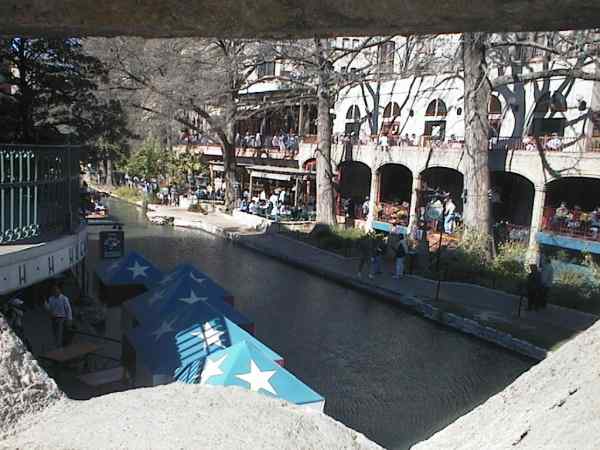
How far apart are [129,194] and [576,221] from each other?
30179mm

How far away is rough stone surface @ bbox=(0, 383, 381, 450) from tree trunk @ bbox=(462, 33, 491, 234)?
17297 millimetres

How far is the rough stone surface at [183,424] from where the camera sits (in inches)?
102

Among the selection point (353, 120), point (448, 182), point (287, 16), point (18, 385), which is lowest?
point (18, 385)

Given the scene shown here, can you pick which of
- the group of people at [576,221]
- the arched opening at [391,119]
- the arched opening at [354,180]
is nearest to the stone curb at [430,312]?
the group of people at [576,221]

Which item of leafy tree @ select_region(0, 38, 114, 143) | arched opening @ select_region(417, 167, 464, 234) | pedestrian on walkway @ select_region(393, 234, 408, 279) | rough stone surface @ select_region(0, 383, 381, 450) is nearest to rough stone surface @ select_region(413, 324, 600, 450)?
rough stone surface @ select_region(0, 383, 381, 450)

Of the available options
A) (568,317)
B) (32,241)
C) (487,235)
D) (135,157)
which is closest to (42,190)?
(32,241)

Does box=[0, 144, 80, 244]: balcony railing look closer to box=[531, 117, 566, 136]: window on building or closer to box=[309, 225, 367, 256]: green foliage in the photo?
box=[309, 225, 367, 256]: green foliage

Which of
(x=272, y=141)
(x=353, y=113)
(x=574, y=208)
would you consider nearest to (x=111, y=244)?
(x=574, y=208)

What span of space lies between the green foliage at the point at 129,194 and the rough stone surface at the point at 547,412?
36.6 meters

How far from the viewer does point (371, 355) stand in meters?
11.8

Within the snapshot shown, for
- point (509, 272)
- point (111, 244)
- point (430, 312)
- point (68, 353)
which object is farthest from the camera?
point (509, 272)

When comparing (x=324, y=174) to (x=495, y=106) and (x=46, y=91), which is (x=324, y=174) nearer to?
(x=495, y=106)

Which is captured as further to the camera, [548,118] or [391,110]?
[391,110]

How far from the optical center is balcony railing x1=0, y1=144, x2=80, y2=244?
6.99 metres
